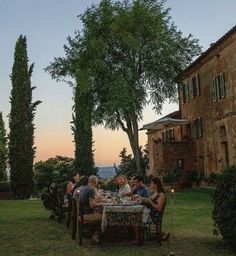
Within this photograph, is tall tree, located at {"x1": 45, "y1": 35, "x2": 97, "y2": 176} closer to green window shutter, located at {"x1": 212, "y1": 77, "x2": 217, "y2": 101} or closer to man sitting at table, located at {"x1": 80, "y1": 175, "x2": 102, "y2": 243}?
green window shutter, located at {"x1": 212, "y1": 77, "x2": 217, "y2": 101}

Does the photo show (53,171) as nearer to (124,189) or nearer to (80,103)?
(80,103)

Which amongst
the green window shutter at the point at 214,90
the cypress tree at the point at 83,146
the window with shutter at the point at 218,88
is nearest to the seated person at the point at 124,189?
the window with shutter at the point at 218,88

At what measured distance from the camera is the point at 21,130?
30.5 metres

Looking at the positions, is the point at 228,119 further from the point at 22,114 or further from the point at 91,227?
the point at 91,227

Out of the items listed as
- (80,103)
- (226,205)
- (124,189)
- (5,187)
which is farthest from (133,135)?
(226,205)

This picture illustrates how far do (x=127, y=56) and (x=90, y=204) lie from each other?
21.7 meters

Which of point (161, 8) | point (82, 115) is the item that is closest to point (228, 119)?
point (161, 8)

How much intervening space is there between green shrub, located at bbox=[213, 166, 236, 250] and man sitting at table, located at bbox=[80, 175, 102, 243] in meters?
2.56

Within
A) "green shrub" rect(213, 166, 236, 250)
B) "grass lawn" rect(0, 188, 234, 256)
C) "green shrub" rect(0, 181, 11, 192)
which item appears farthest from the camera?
"green shrub" rect(0, 181, 11, 192)

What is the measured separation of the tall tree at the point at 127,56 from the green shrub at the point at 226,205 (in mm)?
19721

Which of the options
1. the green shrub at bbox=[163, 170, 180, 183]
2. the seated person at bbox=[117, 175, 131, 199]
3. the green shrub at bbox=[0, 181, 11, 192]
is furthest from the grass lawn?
the green shrub at bbox=[0, 181, 11, 192]

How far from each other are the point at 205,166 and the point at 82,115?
10151 mm

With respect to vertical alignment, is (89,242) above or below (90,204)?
below

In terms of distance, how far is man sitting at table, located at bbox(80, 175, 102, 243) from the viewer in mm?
9703
